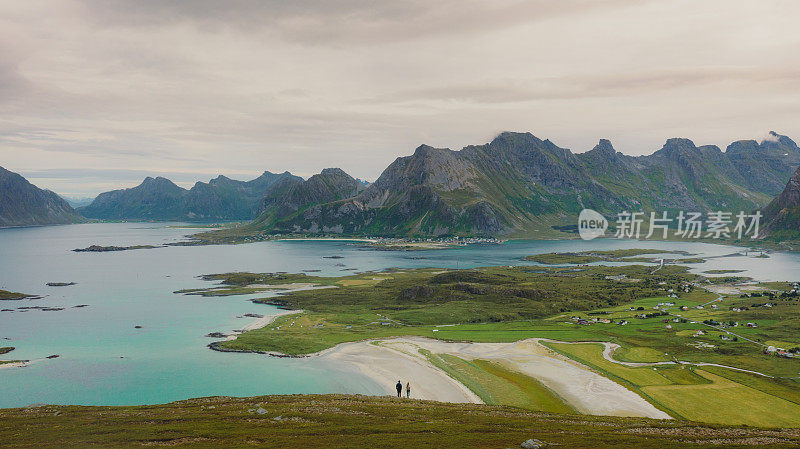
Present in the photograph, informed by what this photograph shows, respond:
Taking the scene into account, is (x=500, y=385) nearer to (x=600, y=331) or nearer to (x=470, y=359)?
(x=470, y=359)

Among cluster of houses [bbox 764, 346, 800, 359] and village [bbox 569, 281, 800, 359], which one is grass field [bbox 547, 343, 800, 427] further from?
village [bbox 569, 281, 800, 359]

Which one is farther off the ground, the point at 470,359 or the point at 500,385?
the point at 500,385

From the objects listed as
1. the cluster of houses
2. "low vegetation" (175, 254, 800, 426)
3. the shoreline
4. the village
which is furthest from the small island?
the cluster of houses

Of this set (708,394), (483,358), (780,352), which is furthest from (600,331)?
(708,394)

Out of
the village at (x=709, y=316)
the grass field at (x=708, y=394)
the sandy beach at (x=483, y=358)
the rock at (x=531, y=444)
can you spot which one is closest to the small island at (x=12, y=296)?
the sandy beach at (x=483, y=358)

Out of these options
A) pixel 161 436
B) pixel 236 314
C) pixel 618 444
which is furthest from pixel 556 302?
pixel 161 436
